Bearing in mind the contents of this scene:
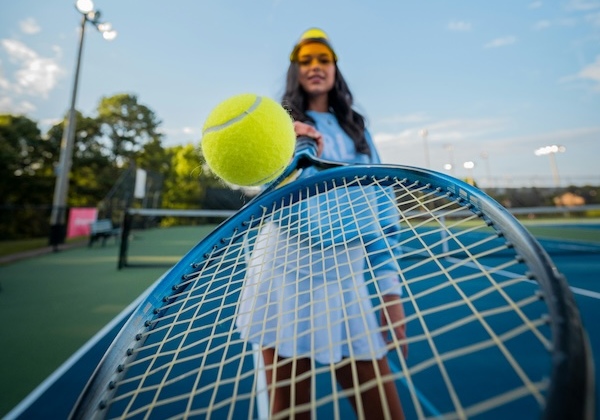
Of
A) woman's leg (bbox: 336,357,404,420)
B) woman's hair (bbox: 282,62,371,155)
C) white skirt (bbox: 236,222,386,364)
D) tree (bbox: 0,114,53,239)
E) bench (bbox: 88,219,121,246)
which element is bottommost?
woman's leg (bbox: 336,357,404,420)

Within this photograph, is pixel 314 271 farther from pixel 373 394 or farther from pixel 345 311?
pixel 373 394

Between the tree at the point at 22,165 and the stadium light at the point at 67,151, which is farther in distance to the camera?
the tree at the point at 22,165

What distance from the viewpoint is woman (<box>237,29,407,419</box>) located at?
0.97 m

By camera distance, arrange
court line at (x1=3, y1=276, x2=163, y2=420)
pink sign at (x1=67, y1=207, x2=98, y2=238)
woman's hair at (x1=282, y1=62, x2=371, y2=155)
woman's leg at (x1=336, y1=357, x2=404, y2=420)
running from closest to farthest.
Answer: woman's leg at (x1=336, y1=357, x2=404, y2=420) < woman's hair at (x1=282, y1=62, x2=371, y2=155) < court line at (x1=3, y1=276, x2=163, y2=420) < pink sign at (x1=67, y1=207, x2=98, y2=238)

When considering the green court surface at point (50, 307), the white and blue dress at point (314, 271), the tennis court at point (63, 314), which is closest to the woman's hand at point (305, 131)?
the white and blue dress at point (314, 271)

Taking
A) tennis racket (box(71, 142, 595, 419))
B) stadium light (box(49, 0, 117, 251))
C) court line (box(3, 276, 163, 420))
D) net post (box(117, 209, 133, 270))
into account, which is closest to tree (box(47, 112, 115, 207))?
stadium light (box(49, 0, 117, 251))

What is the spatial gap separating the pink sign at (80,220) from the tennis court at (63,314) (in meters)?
3.37

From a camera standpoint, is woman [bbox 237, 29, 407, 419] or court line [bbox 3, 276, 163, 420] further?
court line [bbox 3, 276, 163, 420]

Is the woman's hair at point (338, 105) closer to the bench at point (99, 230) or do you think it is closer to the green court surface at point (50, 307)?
the green court surface at point (50, 307)

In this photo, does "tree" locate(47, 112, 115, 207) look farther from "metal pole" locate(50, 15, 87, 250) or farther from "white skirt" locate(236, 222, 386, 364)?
"white skirt" locate(236, 222, 386, 364)

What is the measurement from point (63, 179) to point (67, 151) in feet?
2.36

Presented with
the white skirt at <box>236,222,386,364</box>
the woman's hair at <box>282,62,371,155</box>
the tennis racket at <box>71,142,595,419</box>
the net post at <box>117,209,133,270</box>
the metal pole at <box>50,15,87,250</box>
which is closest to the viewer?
the tennis racket at <box>71,142,595,419</box>

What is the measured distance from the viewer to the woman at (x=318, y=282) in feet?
3.17

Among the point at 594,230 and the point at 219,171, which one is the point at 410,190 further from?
the point at 594,230
